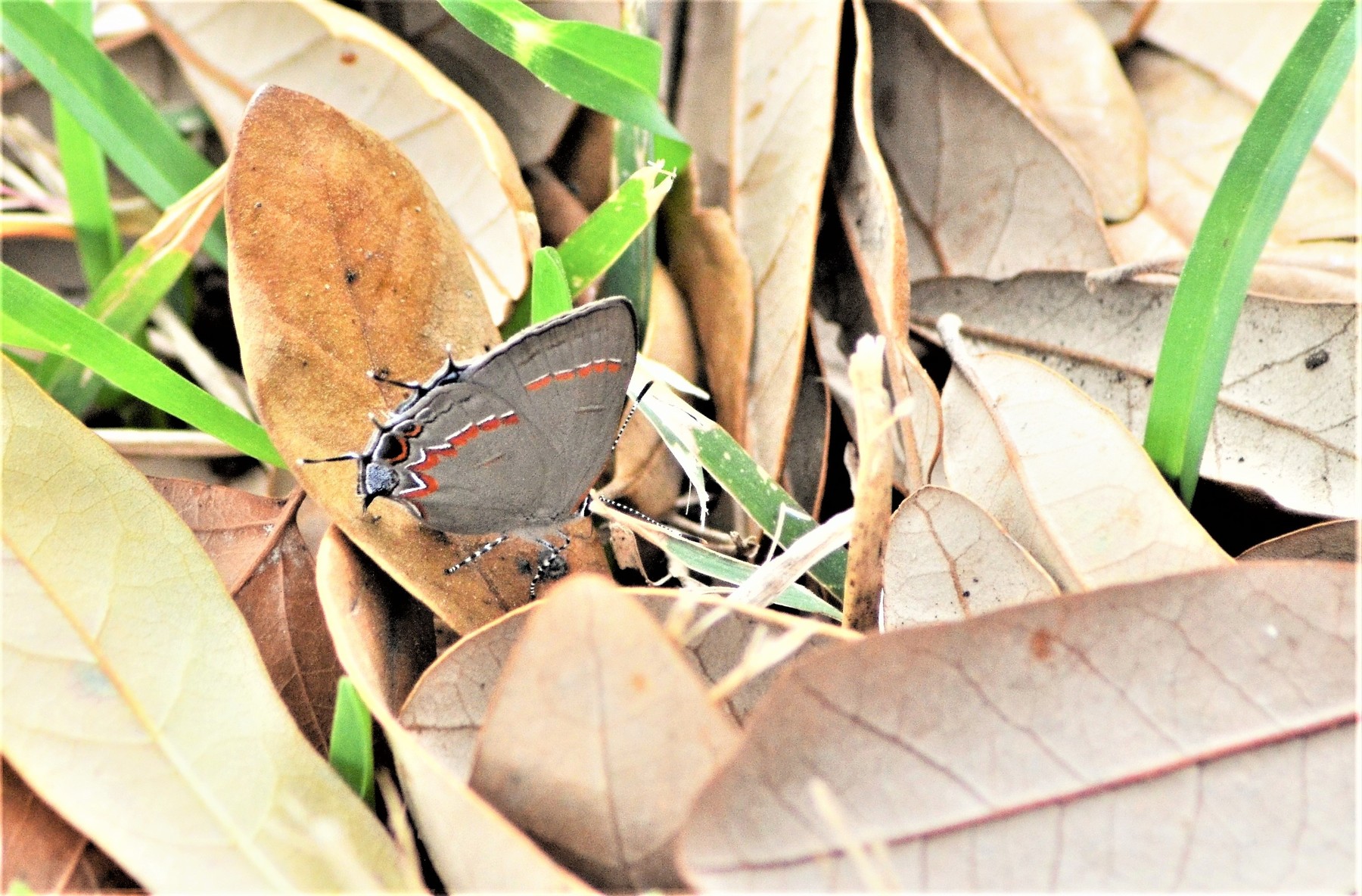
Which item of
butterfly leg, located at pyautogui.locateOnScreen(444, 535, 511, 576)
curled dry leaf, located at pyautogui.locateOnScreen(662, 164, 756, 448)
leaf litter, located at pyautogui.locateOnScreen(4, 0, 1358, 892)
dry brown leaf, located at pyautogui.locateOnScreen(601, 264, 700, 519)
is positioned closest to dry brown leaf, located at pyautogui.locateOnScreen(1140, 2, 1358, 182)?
leaf litter, located at pyautogui.locateOnScreen(4, 0, 1358, 892)

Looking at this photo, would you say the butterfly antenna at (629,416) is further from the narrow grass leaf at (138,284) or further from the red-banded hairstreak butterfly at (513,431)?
the narrow grass leaf at (138,284)

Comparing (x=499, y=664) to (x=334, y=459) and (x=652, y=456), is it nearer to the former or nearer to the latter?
(x=334, y=459)

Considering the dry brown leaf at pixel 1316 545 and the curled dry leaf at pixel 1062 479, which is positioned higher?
the curled dry leaf at pixel 1062 479

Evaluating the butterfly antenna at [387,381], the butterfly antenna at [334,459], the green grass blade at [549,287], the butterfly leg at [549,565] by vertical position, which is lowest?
the butterfly leg at [549,565]

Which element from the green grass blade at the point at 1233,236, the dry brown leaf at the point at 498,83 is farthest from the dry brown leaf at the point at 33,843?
the green grass blade at the point at 1233,236

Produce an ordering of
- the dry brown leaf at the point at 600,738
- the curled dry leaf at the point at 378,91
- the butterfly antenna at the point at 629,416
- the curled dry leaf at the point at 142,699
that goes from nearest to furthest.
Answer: the dry brown leaf at the point at 600,738, the curled dry leaf at the point at 142,699, the butterfly antenna at the point at 629,416, the curled dry leaf at the point at 378,91

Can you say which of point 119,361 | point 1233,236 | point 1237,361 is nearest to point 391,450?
point 119,361

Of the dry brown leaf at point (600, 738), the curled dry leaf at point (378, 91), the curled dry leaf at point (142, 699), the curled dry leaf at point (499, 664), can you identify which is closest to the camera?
the dry brown leaf at point (600, 738)
